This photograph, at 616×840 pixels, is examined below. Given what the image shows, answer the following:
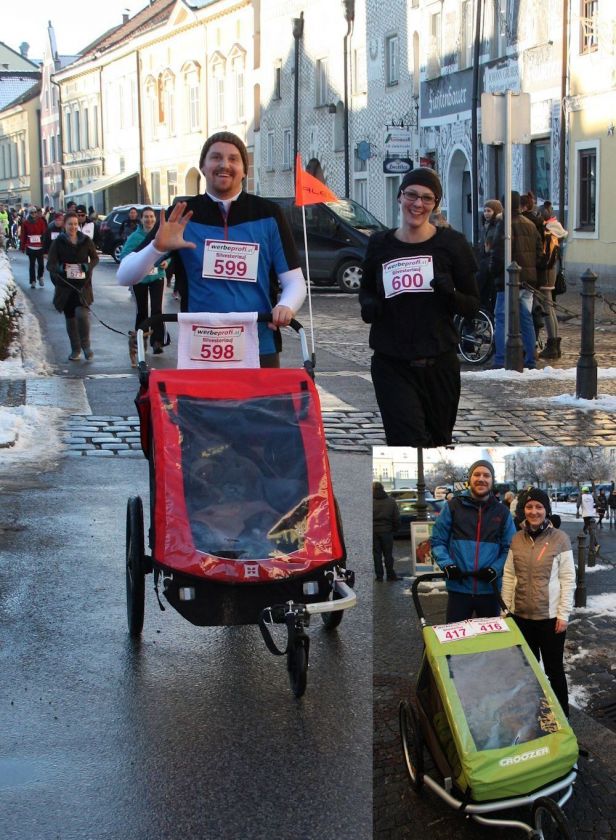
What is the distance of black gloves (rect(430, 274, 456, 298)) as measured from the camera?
5.25 m

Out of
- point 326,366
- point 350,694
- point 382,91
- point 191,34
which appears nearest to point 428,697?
point 350,694

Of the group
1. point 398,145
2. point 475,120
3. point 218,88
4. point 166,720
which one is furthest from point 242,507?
point 218,88

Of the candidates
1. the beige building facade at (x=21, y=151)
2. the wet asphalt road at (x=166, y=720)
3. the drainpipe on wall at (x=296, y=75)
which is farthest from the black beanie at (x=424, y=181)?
the beige building facade at (x=21, y=151)

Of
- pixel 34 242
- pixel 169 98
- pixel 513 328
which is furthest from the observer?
pixel 169 98

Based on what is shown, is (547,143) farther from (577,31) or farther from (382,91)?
(382,91)

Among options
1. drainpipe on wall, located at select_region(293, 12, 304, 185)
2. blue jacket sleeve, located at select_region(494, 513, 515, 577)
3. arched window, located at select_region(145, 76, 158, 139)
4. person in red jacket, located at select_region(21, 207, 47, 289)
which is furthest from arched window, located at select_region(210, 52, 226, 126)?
blue jacket sleeve, located at select_region(494, 513, 515, 577)

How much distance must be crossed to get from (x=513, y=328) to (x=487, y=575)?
11302 mm

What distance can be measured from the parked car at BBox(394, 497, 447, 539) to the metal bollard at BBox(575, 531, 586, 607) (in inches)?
11.9

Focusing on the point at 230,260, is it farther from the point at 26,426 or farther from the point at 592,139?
the point at 592,139

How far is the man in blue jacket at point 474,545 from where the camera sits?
7.86 ft

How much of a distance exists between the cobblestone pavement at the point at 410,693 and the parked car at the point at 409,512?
0.12ft

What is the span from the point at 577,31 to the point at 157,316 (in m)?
24.9

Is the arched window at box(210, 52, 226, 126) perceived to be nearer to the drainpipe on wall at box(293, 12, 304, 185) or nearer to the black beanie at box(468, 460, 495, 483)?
the drainpipe on wall at box(293, 12, 304, 185)

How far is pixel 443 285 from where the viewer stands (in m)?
5.25
